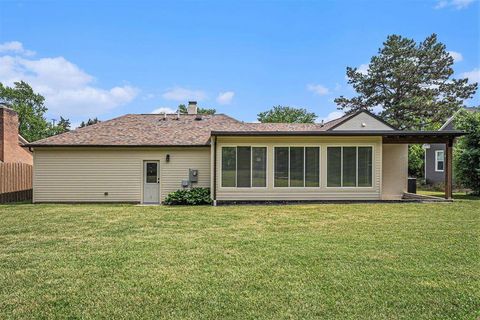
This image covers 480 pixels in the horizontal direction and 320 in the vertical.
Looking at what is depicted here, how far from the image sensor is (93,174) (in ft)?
45.5

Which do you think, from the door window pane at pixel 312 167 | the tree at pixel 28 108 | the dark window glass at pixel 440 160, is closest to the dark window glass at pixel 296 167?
the door window pane at pixel 312 167

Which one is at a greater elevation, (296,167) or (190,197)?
(296,167)

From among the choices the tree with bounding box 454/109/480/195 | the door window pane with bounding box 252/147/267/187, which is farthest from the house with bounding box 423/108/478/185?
the door window pane with bounding box 252/147/267/187

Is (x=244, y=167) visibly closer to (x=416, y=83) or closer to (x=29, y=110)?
(x=416, y=83)

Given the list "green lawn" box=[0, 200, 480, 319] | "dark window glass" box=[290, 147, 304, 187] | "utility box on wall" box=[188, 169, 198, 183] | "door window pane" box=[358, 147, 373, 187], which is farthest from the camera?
"utility box on wall" box=[188, 169, 198, 183]

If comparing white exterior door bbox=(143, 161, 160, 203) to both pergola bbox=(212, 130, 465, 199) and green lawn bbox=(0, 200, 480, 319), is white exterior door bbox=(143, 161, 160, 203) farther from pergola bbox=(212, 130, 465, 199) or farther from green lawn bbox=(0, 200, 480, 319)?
green lawn bbox=(0, 200, 480, 319)

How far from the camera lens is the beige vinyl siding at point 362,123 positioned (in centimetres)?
1620

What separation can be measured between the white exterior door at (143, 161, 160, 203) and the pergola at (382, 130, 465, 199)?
31.6 ft

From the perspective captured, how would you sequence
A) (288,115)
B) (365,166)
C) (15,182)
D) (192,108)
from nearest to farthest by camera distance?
(365,166)
(15,182)
(192,108)
(288,115)

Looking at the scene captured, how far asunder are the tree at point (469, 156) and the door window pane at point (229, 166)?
36.7 ft

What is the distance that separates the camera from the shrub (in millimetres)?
12750

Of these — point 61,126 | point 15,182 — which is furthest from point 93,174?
point 61,126

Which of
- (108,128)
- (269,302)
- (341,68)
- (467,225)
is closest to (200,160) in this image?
(108,128)

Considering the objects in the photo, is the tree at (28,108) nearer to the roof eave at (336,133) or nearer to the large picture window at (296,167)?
the roof eave at (336,133)
